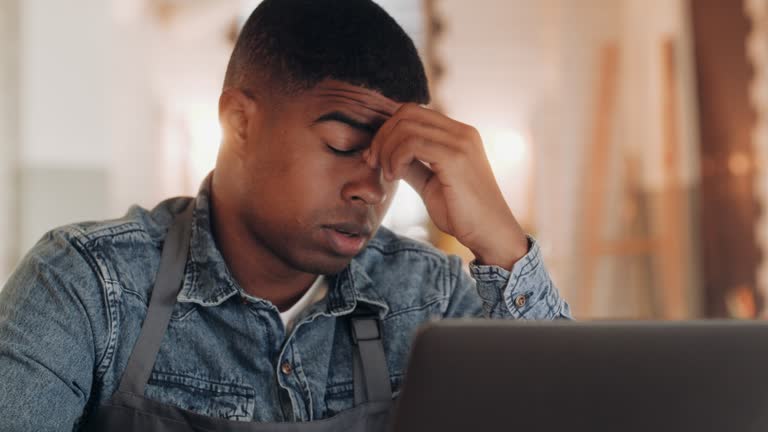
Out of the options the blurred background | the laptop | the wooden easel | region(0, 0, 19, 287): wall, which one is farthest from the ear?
the wooden easel

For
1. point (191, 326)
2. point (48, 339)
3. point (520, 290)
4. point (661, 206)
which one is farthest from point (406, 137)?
point (661, 206)

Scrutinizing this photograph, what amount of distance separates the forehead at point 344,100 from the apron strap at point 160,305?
0.26 meters

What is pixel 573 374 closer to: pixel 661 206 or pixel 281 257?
pixel 281 257

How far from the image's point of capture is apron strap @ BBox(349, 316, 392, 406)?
112 centimetres

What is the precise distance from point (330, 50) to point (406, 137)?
194mm

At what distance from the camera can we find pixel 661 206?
438 centimetres

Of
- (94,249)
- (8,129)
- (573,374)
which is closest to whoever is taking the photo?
(573,374)

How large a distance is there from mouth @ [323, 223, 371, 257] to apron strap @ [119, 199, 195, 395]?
213 millimetres

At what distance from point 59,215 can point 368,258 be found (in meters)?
2.78

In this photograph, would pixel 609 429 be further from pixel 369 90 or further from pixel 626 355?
pixel 369 90

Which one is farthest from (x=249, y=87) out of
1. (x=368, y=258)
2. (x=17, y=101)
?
(x=17, y=101)

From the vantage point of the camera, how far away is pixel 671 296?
14.0 ft

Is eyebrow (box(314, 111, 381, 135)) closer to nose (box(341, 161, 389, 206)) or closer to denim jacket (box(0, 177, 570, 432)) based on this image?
nose (box(341, 161, 389, 206))

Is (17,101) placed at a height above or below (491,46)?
below
